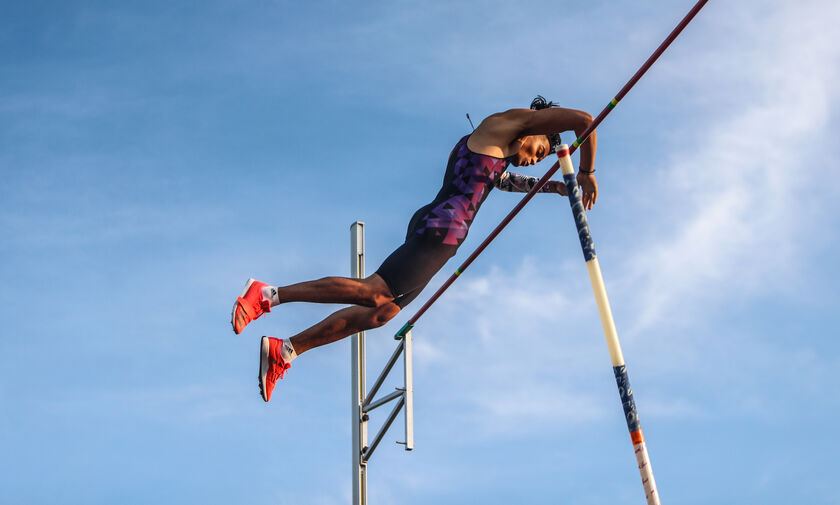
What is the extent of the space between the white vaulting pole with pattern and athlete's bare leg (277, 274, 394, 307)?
1.30 meters

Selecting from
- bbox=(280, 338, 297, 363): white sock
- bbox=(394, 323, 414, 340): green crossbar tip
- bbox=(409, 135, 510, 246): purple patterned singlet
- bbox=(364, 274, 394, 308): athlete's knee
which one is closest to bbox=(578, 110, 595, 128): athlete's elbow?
bbox=(409, 135, 510, 246): purple patterned singlet

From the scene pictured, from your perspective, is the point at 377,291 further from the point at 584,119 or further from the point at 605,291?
the point at 584,119

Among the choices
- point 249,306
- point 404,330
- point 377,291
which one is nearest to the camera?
point 249,306

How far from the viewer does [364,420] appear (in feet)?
27.0

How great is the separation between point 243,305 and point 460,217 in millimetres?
1373

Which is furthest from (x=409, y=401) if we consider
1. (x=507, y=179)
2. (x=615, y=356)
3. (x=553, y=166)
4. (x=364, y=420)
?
(x=615, y=356)

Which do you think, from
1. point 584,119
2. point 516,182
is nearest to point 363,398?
point 516,182

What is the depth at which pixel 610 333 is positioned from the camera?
4312mm

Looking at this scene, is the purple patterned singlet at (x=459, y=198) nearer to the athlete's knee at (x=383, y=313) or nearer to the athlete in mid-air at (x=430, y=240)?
the athlete in mid-air at (x=430, y=240)

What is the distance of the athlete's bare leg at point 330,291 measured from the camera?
5.11 metres

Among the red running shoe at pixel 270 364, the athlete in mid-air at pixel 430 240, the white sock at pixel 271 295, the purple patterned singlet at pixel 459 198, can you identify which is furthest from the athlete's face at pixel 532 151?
the red running shoe at pixel 270 364

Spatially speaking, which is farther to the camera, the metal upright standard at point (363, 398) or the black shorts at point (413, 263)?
the metal upright standard at point (363, 398)

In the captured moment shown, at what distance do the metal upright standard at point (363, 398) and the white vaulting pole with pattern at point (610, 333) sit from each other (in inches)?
143

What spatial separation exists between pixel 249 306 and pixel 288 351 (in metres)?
0.63
